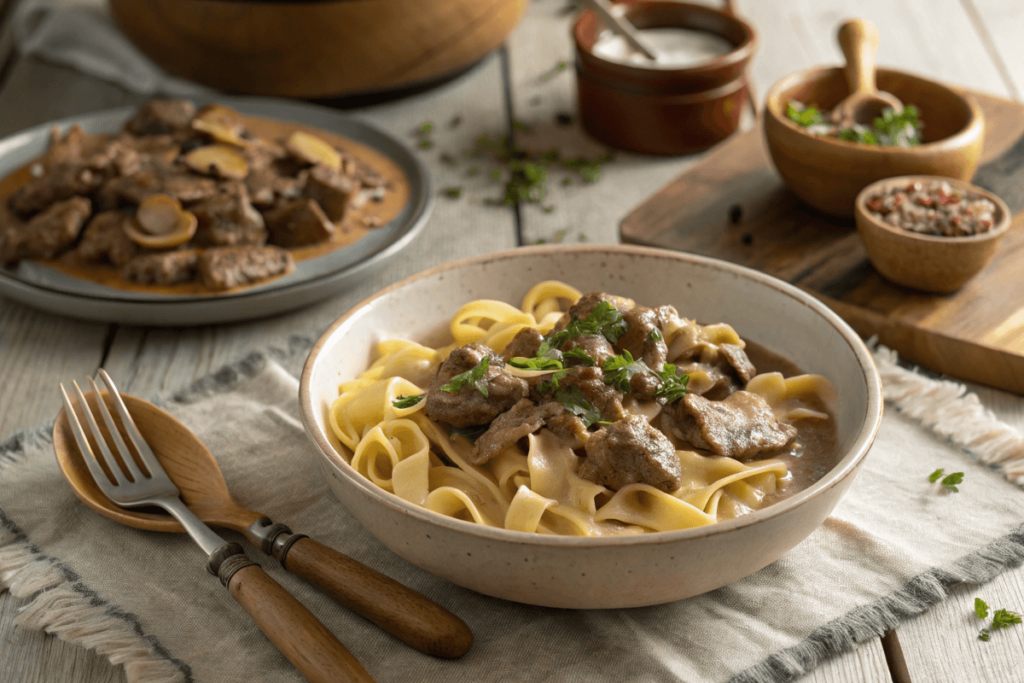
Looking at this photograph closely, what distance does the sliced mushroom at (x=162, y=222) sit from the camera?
4.11 meters

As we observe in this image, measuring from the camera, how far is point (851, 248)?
4285mm

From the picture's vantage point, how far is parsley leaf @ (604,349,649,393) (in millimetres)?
2760

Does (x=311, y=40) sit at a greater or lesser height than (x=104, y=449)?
greater

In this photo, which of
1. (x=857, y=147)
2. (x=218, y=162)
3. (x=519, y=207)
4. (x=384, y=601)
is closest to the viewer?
(x=384, y=601)

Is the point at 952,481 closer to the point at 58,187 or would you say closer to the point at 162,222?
the point at 162,222

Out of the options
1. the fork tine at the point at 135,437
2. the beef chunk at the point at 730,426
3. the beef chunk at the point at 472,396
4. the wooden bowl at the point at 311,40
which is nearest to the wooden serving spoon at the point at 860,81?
the wooden bowl at the point at 311,40

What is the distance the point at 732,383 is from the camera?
3.05 m

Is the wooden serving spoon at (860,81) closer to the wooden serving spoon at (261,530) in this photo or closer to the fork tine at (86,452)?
the wooden serving spoon at (261,530)

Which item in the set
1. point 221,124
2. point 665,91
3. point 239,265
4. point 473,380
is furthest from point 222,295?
point 665,91

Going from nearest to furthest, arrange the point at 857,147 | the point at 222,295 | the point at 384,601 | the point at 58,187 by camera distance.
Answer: the point at 384,601 → the point at 222,295 → the point at 857,147 → the point at 58,187

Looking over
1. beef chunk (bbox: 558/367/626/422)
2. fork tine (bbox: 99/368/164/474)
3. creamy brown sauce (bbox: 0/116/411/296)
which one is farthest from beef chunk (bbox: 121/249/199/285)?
beef chunk (bbox: 558/367/626/422)

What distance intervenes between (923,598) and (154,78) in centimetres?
560

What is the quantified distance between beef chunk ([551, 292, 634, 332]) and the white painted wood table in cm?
122

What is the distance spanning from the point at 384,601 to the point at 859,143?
314 centimetres
